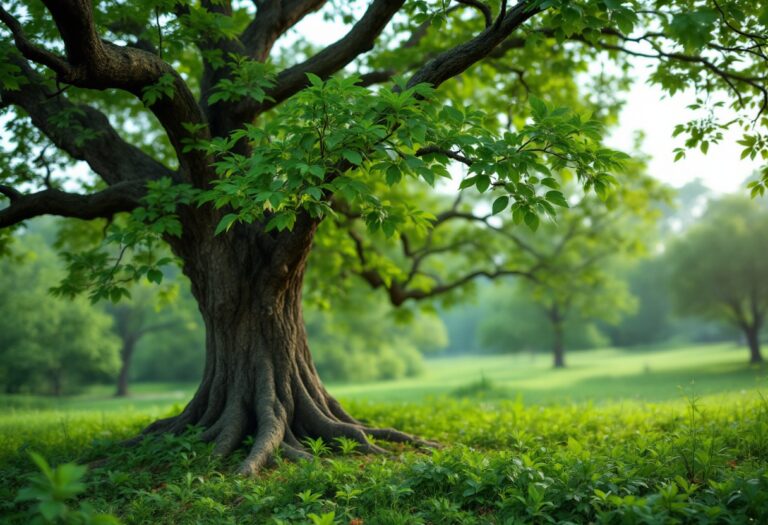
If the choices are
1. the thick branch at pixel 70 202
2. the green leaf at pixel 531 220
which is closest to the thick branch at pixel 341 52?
the thick branch at pixel 70 202

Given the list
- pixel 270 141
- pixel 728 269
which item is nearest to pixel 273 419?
pixel 270 141

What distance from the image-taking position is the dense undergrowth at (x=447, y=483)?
4391 mm

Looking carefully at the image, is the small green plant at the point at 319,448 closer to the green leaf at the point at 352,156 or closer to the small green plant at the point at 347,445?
the small green plant at the point at 347,445

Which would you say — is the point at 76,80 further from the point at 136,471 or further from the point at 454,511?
the point at 454,511

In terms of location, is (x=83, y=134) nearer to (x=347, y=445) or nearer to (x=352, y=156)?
(x=352, y=156)

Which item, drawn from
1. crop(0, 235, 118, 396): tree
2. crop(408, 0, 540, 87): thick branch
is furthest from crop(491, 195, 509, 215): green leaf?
crop(0, 235, 118, 396): tree

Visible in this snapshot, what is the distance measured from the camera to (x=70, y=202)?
735 centimetres

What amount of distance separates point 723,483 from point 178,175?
7186 millimetres

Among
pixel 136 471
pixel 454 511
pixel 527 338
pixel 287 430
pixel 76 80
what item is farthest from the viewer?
pixel 527 338

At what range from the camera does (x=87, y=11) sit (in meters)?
4.91

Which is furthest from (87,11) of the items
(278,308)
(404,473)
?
(404,473)

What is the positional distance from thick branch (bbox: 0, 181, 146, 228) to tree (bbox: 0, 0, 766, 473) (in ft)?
0.08

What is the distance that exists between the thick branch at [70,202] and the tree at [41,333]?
21.5m

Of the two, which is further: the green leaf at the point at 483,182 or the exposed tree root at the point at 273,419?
the exposed tree root at the point at 273,419
